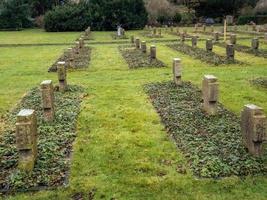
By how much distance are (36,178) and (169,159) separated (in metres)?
2.41

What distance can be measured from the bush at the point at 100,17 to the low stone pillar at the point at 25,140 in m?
46.5

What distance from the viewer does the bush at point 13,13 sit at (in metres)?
57.0

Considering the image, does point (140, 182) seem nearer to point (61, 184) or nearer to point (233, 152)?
point (61, 184)

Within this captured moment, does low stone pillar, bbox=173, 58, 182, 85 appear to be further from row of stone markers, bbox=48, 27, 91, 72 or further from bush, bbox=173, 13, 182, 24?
bush, bbox=173, 13, 182, 24

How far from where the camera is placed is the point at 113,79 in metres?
17.1

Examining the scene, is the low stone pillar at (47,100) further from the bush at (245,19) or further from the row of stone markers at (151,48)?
the bush at (245,19)

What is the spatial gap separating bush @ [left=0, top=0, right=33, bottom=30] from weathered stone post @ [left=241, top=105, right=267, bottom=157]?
53.3m

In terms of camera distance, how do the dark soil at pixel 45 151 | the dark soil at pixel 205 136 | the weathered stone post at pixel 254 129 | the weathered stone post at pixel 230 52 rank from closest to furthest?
1. the dark soil at pixel 45 151
2. the dark soil at pixel 205 136
3. the weathered stone post at pixel 254 129
4. the weathered stone post at pixel 230 52

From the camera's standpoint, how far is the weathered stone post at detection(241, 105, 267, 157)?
7.64 metres

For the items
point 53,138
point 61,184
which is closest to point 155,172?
point 61,184

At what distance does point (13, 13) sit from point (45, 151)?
5262 centimetres

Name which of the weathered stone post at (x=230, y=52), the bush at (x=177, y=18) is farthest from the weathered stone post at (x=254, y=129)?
the bush at (x=177, y=18)

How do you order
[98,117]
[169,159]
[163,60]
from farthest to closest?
[163,60] < [98,117] < [169,159]

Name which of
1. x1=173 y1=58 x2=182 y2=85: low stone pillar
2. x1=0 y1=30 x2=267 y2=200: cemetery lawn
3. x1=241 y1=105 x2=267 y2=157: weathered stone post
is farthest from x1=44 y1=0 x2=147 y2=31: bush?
x1=241 y1=105 x2=267 y2=157: weathered stone post
